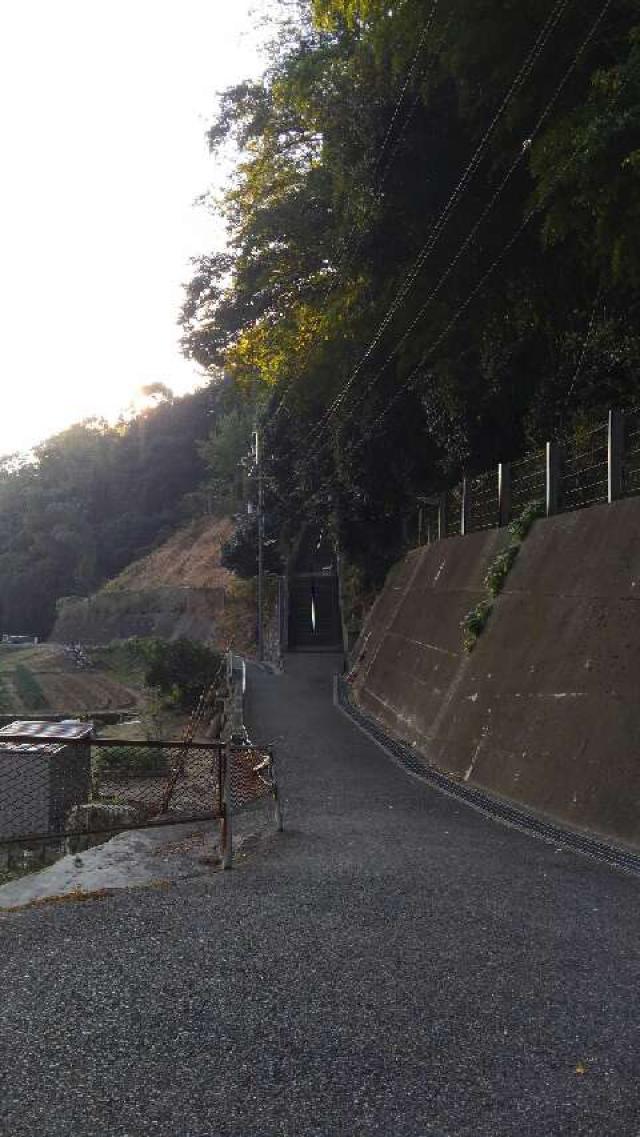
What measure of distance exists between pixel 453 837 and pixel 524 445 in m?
13.5

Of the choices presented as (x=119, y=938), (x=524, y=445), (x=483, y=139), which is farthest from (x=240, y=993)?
(x=524, y=445)

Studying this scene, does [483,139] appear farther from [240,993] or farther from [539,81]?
[240,993]

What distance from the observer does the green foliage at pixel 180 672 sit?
99.3 feet

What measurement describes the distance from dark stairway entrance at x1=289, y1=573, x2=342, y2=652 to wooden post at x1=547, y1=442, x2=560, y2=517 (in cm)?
2534

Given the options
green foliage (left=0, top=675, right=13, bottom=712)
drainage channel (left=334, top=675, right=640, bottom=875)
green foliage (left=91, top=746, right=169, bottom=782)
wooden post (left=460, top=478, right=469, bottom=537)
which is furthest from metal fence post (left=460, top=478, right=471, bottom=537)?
green foliage (left=0, top=675, right=13, bottom=712)

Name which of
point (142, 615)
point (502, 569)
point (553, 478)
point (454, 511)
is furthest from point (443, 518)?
point (142, 615)

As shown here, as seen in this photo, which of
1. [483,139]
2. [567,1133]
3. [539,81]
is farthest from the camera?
[483,139]

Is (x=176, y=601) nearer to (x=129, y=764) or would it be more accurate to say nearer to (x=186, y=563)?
(x=186, y=563)

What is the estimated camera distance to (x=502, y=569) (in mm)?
14289

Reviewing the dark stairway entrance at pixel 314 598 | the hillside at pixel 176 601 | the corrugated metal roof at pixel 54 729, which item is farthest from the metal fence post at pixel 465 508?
the hillside at pixel 176 601

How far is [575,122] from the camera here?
1173 centimetres

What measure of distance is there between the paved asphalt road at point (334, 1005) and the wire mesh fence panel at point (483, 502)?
36.3 ft

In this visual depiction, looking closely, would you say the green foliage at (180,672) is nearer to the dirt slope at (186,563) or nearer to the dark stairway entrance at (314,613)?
the dark stairway entrance at (314,613)

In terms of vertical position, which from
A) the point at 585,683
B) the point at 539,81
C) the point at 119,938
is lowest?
the point at 119,938
